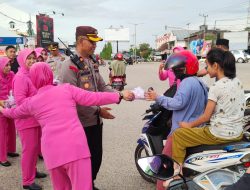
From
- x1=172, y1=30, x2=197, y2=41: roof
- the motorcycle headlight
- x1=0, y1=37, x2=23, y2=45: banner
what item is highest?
x1=172, y1=30, x2=197, y2=41: roof

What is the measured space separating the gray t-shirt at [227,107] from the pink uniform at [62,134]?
46.1 inches

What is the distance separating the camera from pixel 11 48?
736 cm

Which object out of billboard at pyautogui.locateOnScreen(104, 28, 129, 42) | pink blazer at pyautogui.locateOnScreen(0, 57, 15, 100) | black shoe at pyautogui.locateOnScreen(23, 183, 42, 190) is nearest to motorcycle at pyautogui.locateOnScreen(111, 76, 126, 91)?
pink blazer at pyautogui.locateOnScreen(0, 57, 15, 100)

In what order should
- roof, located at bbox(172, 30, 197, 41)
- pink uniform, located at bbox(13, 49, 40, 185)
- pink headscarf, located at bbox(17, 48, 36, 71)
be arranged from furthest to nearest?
roof, located at bbox(172, 30, 197, 41) < pink headscarf, located at bbox(17, 48, 36, 71) < pink uniform, located at bbox(13, 49, 40, 185)

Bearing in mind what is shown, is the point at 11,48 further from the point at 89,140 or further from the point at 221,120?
the point at 221,120

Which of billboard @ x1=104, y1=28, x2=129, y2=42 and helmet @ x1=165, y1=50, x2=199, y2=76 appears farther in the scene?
billboard @ x1=104, y1=28, x2=129, y2=42

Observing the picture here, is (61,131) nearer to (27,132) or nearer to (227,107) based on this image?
(227,107)

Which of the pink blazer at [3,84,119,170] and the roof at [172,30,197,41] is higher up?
the roof at [172,30,197,41]

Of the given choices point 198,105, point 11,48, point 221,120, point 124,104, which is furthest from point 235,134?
point 124,104

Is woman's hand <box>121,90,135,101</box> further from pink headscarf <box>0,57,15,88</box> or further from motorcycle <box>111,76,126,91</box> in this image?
motorcycle <box>111,76,126,91</box>

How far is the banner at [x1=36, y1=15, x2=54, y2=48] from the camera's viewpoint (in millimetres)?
36594

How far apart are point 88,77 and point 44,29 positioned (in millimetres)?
35610

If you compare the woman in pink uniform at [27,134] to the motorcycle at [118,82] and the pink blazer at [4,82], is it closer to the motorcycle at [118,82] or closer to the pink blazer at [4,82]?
the pink blazer at [4,82]

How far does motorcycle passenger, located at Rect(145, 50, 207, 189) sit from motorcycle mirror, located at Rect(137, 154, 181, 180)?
907 mm
